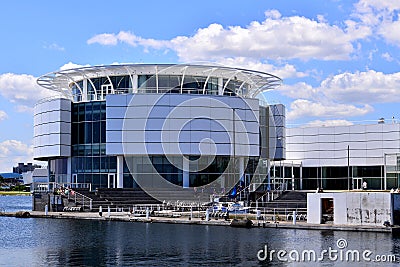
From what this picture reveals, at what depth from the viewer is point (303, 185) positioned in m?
105

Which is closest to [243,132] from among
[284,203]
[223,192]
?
[223,192]

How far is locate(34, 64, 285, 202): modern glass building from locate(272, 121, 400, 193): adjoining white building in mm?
12278

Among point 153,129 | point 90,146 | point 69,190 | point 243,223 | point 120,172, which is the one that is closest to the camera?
point 243,223

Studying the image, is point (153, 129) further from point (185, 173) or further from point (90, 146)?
point (90, 146)

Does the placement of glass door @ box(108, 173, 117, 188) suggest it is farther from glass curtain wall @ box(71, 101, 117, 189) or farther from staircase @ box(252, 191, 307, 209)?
staircase @ box(252, 191, 307, 209)

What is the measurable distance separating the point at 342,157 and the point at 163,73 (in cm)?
2850

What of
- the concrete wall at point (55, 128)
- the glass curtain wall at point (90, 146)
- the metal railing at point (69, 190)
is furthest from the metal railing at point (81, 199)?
the concrete wall at point (55, 128)

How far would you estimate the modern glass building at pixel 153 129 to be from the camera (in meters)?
85.6

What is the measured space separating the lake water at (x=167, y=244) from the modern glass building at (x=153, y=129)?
79.6 ft

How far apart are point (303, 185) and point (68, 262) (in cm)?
6894

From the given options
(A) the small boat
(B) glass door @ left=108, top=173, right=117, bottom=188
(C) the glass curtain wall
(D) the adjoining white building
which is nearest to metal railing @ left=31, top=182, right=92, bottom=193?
(C) the glass curtain wall

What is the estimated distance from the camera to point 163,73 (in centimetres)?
8969

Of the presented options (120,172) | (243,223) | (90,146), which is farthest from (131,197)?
(243,223)

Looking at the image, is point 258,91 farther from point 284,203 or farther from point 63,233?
point 63,233
